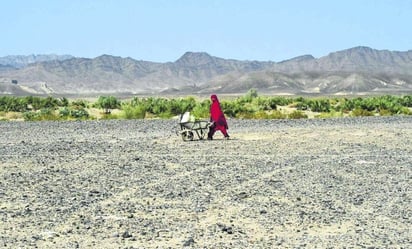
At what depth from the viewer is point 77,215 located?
35.2 ft

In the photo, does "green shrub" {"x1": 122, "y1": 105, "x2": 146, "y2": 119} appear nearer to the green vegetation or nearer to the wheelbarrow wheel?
the green vegetation

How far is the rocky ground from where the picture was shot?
373 inches

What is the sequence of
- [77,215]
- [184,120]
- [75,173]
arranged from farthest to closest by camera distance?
[184,120], [75,173], [77,215]

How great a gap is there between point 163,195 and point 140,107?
28333 millimetres

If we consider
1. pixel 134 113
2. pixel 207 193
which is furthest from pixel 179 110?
pixel 207 193

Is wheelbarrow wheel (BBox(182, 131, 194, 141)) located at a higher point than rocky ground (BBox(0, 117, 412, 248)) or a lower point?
higher

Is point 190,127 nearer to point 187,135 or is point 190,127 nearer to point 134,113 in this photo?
point 187,135

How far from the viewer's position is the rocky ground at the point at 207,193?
9.48 meters

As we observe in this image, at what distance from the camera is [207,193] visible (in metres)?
12.6

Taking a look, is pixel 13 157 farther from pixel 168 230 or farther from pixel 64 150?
pixel 168 230

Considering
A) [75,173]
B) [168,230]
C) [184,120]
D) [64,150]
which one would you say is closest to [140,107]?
[184,120]

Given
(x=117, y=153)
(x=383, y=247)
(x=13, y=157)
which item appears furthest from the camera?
(x=117, y=153)

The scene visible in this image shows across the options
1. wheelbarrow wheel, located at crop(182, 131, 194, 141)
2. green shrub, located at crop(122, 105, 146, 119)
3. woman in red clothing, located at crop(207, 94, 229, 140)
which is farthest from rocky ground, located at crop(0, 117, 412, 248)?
green shrub, located at crop(122, 105, 146, 119)

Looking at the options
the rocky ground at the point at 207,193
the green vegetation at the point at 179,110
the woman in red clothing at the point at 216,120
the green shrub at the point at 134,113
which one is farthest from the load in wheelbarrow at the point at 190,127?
the green shrub at the point at 134,113
